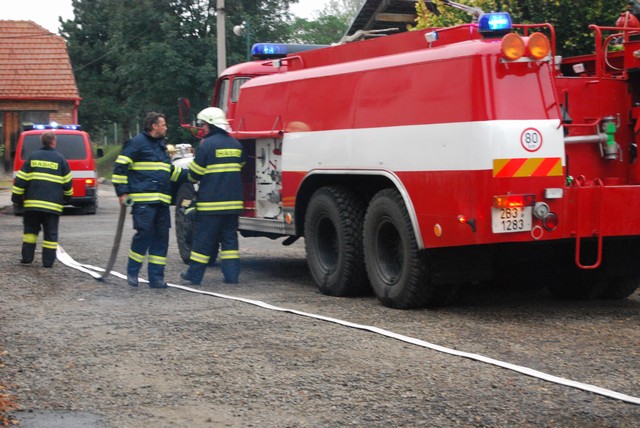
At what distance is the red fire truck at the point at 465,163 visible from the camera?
8.36 metres

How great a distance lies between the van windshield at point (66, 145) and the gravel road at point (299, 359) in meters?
13.6

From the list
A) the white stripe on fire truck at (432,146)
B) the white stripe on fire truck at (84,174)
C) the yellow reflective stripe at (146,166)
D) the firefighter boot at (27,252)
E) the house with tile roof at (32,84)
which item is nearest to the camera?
the white stripe on fire truck at (432,146)

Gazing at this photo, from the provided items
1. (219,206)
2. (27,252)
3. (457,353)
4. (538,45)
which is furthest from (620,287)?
(27,252)

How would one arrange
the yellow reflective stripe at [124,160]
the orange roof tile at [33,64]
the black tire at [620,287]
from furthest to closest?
the orange roof tile at [33,64], the yellow reflective stripe at [124,160], the black tire at [620,287]

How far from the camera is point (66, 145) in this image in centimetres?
2439

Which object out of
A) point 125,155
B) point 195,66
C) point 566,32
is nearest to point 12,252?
point 125,155

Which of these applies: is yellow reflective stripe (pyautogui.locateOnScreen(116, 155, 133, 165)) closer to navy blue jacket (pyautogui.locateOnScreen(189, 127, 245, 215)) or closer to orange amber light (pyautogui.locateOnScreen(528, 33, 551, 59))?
navy blue jacket (pyautogui.locateOnScreen(189, 127, 245, 215))

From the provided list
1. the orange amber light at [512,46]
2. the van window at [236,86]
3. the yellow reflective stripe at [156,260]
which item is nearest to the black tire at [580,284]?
the orange amber light at [512,46]

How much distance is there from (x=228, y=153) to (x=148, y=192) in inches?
34.6

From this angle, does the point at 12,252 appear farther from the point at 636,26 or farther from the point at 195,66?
the point at 195,66

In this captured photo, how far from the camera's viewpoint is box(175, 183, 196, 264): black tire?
43.5 feet

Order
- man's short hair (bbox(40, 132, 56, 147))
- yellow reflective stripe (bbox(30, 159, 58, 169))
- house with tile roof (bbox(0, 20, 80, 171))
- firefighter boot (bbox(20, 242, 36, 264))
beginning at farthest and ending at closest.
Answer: house with tile roof (bbox(0, 20, 80, 171)), man's short hair (bbox(40, 132, 56, 147)), yellow reflective stripe (bbox(30, 159, 58, 169)), firefighter boot (bbox(20, 242, 36, 264))

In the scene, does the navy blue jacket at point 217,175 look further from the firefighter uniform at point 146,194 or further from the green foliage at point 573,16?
the green foliage at point 573,16

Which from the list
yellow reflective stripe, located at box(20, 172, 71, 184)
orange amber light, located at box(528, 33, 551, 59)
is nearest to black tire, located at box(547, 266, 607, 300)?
orange amber light, located at box(528, 33, 551, 59)
